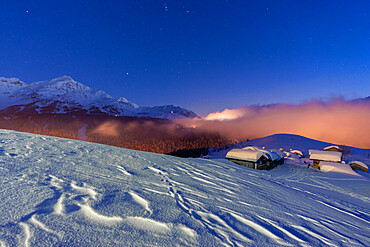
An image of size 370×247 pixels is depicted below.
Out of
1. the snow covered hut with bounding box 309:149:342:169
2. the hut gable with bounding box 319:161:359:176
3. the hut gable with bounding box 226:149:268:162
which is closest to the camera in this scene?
the hut gable with bounding box 319:161:359:176

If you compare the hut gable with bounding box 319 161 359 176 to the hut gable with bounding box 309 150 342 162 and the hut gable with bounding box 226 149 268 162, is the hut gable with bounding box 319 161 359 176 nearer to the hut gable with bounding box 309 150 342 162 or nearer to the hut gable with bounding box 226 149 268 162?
the hut gable with bounding box 226 149 268 162

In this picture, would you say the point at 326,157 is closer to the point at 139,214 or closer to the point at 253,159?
the point at 253,159

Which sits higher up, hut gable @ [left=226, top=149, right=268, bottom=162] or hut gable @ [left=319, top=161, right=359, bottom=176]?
hut gable @ [left=226, top=149, right=268, bottom=162]

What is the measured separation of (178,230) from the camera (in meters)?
2.32

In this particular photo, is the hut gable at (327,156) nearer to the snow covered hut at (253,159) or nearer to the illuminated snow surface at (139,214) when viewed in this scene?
the snow covered hut at (253,159)

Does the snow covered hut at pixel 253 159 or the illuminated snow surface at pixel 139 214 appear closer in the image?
the illuminated snow surface at pixel 139 214

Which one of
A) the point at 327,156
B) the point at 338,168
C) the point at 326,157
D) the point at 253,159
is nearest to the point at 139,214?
the point at 253,159

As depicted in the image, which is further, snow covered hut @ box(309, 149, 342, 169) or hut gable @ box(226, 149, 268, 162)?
snow covered hut @ box(309, 149, 342, 169)

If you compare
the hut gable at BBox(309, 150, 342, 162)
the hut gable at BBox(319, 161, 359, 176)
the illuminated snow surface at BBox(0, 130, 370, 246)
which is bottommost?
the hut gable at BBox(319, 161, 359, 176)

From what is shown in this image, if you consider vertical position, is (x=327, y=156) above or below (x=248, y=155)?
below

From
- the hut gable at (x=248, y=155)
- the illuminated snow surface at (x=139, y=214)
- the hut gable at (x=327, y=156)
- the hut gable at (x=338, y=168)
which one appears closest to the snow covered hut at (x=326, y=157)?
the hut gable at (x=327, y=156)

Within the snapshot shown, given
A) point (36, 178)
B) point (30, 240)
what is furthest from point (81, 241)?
point (36, 178)

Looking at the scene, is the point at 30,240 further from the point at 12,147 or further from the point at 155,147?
the point at 155,147

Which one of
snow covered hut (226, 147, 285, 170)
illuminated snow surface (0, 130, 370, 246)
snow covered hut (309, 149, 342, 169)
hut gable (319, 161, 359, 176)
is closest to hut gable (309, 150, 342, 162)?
snow covered hut (309, 149, 342, 169)
